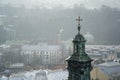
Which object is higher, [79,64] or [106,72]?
[79,64]

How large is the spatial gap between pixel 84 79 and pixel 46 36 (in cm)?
2722

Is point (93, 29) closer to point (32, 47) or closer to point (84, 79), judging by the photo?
point (32, 47)

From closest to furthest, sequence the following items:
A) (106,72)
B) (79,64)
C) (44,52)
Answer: (79,64) → (106,72) → (44,52)

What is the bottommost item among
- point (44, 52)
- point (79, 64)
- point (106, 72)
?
point (106, 72)

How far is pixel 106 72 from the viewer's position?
1519cm

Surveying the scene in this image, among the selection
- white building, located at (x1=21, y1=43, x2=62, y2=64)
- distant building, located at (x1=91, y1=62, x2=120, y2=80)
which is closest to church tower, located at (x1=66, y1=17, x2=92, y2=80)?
distant building, located at (x1=91, y1=62, x2=120, y2=80)

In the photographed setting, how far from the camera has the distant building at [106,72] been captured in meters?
14.5

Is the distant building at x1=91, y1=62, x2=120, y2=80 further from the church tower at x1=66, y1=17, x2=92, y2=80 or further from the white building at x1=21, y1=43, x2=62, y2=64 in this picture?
the church tower at x1=66, y1=17, x2=92, y2=80

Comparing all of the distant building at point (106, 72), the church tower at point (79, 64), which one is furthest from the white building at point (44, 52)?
the church tower at point (79, 64)

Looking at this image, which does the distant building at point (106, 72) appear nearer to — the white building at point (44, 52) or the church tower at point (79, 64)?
the white building at point (44, 52)

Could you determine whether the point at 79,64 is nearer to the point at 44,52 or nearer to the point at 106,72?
the point at 106,72

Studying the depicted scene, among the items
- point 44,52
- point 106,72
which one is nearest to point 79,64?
point 106,72

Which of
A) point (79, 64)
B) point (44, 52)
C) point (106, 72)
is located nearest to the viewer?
point (79, 64)

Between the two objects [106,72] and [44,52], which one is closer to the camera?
[106,72]
